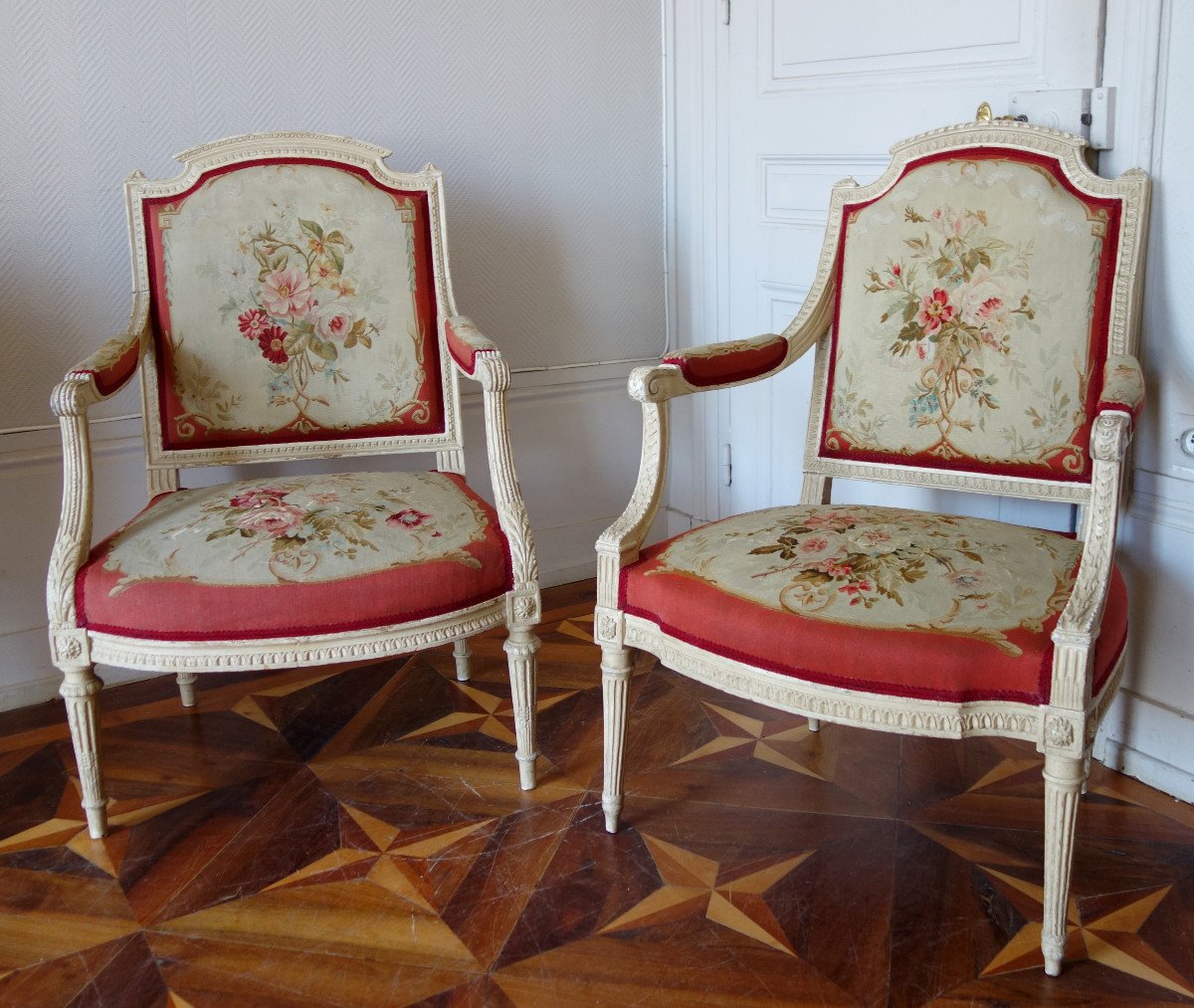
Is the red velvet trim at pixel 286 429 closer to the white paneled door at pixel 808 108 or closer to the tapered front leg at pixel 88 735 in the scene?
the tapered front leg at pixel 88 735

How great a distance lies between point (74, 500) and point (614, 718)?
2.65 feet

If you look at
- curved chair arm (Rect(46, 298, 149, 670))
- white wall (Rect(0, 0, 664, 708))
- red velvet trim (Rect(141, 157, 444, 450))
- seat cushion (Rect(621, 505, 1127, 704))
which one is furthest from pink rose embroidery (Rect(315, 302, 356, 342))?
seat cushion (Rect(621, 505, 1127, 704))

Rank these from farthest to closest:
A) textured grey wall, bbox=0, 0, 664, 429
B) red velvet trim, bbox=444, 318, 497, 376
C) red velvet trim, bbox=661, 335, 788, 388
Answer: textured grey wall, bbox=0, 0, 664, 429 < red velvet trim, bbox=444, 318, 497, 376 < red velvet trim, bbox=661, 335, 788, 388

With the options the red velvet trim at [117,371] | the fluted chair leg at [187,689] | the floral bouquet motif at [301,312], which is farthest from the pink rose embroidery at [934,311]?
the fluted chair leg at [187,689]

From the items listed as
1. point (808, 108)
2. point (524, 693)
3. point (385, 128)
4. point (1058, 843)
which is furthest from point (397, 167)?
point (1058, 843)

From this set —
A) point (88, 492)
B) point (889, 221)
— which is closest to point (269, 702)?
point (88, 492)

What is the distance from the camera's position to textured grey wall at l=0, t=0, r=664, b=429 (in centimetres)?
210

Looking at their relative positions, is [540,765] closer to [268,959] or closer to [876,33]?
[268,959]

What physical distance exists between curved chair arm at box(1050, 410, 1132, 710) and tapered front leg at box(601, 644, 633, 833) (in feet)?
1.88

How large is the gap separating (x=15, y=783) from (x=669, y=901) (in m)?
1.08

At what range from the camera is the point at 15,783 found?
1940 mm

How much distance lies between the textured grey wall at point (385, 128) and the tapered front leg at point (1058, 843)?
156 cm

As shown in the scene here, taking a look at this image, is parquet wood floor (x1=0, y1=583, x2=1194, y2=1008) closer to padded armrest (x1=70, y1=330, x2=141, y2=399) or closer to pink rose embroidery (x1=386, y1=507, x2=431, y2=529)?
pink rose embroidery (x1=386, y1=507, x2=431, y2=529)

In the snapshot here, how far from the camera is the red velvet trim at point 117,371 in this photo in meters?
1.75
